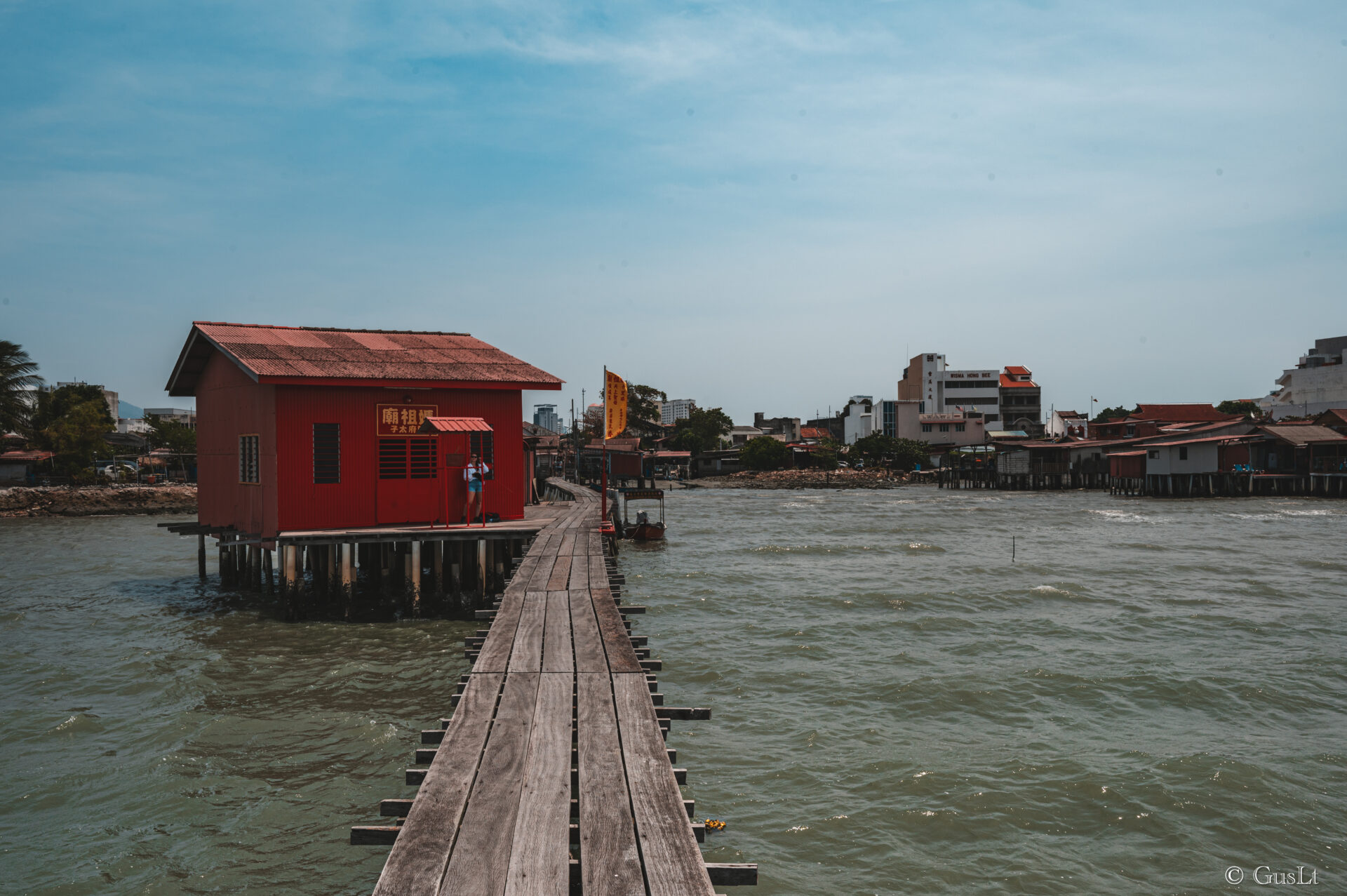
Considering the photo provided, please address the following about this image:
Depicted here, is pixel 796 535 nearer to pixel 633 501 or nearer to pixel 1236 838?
pixel 633 501

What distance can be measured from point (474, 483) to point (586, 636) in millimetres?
9192

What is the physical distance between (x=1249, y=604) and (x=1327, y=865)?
13.4m

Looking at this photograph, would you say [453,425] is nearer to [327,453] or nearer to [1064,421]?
[327,453]

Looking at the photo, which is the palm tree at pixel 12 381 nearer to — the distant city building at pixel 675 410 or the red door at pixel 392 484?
the red door at pixel 392 484

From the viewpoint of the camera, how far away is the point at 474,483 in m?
17.2

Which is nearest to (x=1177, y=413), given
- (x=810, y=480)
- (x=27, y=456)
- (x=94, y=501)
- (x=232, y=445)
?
(x=810, y=480)

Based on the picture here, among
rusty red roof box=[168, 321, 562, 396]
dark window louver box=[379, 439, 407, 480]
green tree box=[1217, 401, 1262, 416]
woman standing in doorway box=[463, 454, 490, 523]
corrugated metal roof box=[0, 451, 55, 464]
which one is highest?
green tree box=[1217, 401, 1262, 416]

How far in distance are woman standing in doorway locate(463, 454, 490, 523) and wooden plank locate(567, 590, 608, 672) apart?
6.58 m

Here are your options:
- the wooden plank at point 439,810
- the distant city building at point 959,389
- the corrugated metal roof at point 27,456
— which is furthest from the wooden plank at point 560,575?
the distant city building at point 959,389

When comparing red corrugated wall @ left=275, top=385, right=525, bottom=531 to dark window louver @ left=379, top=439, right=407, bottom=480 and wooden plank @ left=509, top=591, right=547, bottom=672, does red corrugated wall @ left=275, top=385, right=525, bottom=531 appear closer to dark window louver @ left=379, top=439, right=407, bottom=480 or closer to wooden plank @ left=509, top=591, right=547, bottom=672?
dark window louver @ left=379, top=439, right=407, bottom=480

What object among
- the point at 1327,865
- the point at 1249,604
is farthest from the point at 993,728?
the point at 1249,604

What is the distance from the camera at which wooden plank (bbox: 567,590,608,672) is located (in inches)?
299

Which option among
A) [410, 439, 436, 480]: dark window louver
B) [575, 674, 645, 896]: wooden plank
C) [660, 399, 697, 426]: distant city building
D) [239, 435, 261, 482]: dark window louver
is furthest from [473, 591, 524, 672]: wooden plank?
[660, 399, 697, 426]: distant city building

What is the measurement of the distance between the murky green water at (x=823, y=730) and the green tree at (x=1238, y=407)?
74.9 m
